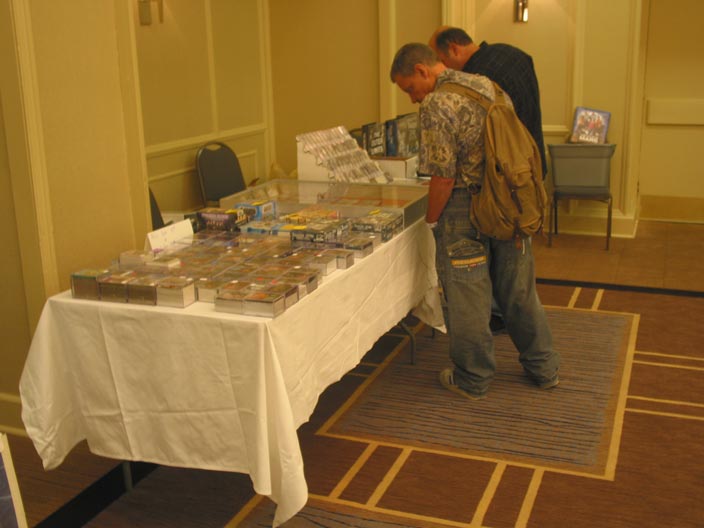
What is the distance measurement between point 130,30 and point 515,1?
4.09 meters

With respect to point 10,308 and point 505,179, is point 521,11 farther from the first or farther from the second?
point 10,308

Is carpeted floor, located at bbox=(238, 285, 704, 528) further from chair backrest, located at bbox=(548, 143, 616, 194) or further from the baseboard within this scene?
the baseboard

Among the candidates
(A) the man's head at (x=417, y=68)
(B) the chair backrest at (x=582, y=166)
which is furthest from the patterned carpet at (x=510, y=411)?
(B) the chair backrest at (x=582, y=166)

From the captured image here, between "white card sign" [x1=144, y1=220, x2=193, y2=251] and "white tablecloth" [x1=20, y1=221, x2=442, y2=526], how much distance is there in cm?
43

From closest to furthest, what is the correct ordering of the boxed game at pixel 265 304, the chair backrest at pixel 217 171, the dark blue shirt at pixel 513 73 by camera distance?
the boxed game at pixel 265 304 < the dark blue shirt at pixel 513 73 < the chair backrest at pixel 217 171

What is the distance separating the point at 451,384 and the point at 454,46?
1687 millimetres

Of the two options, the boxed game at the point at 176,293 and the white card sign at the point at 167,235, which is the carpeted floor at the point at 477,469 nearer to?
the boxed game at the point at 176,293

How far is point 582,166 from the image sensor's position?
6.59m

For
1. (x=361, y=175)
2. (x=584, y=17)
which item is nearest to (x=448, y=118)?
(x=361, y=175)

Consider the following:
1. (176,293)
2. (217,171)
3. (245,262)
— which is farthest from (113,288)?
(217,171)

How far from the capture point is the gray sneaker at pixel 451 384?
3862 mm

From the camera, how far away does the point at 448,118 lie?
135 inches

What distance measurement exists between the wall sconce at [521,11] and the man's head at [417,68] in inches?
138

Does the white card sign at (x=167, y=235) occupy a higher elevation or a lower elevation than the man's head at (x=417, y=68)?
lower
